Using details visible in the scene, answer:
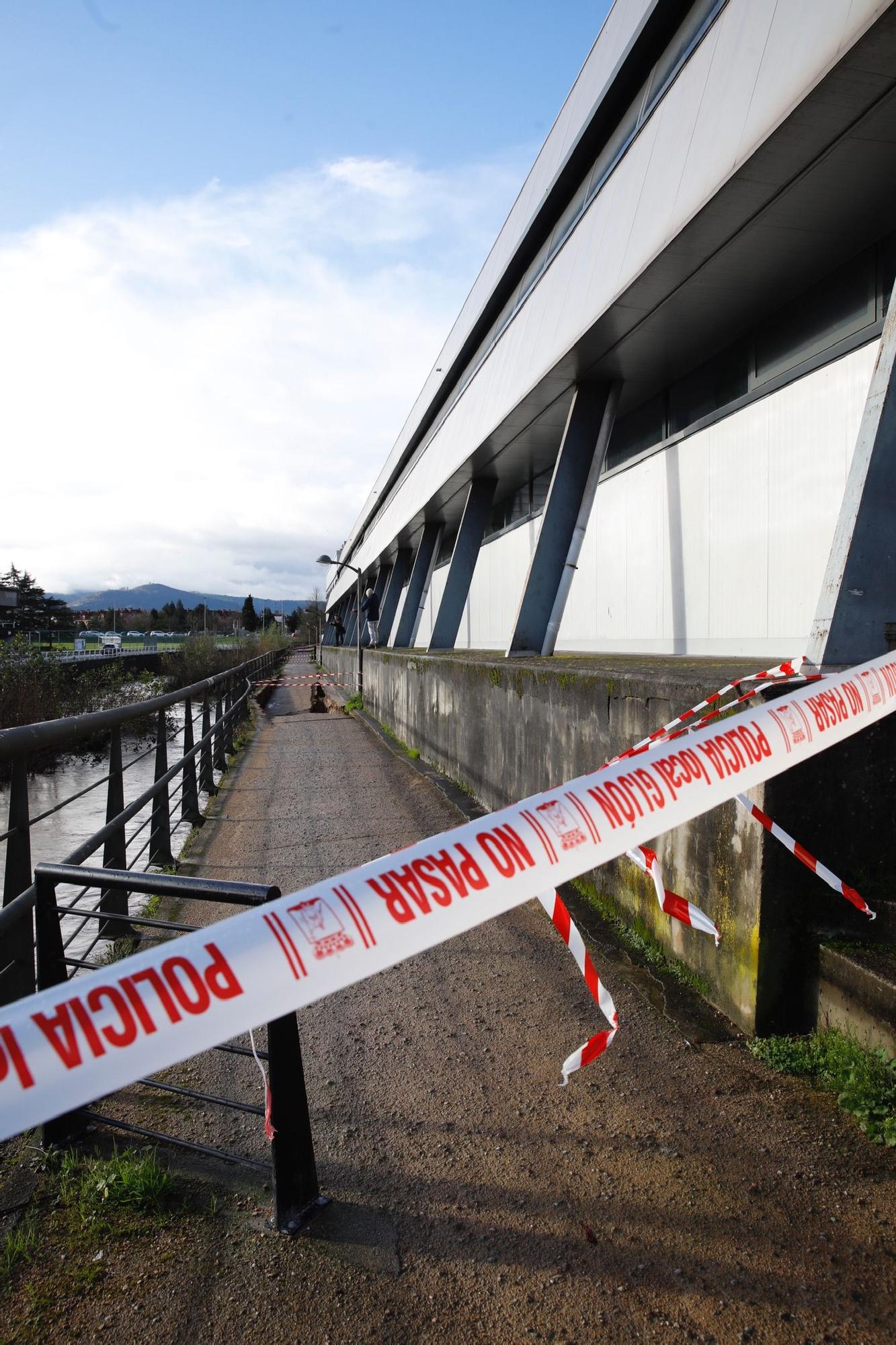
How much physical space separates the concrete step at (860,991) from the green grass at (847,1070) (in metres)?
0.05

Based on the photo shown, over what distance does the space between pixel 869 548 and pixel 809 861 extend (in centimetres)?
159

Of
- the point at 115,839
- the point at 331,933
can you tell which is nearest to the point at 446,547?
the point at 115,839

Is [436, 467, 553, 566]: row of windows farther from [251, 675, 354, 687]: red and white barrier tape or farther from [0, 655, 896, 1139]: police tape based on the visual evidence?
[0, 655, 896, 1139]: police tape

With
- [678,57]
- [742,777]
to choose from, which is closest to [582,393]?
[678,57]

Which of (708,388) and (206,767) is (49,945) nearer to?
(206,767)

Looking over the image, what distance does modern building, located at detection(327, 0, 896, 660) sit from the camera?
5039mm

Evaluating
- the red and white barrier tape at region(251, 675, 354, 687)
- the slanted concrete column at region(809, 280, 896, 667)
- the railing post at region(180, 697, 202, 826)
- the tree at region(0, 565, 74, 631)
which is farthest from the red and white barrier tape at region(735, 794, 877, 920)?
the tree at region(0, 565, 74, 631)

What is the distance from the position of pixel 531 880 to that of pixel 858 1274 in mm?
1302

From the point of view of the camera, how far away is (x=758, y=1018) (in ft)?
10.4

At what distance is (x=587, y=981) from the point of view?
2633mm

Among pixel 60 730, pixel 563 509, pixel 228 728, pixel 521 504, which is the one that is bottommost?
A: pixel 228 728

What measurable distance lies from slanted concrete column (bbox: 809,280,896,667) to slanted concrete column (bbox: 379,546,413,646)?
75.1ft

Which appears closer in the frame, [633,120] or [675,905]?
[675,905]

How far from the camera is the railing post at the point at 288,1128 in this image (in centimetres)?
224
